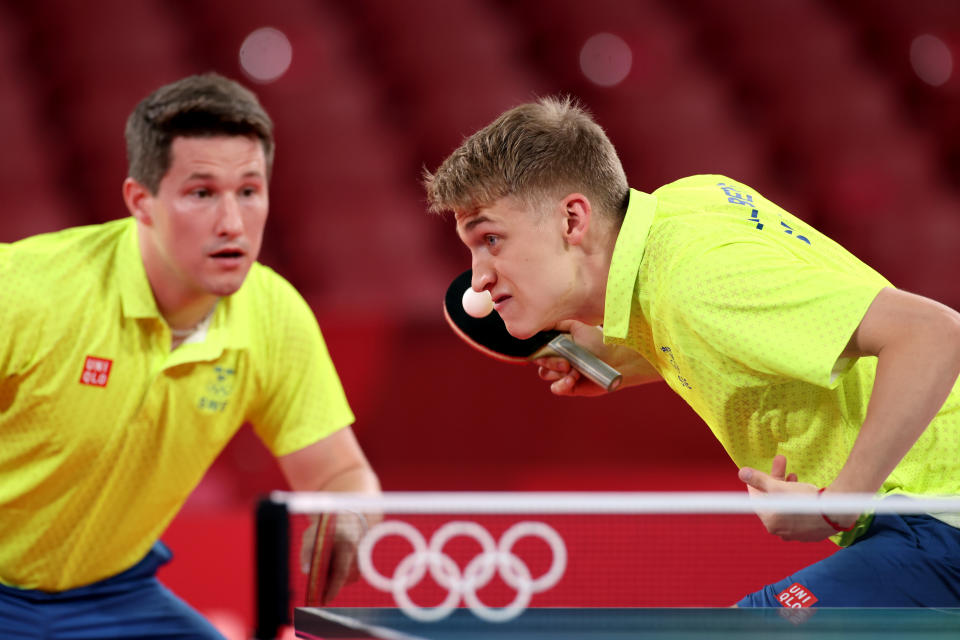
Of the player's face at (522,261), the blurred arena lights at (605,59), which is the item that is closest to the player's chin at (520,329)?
the player's face at (522,261)

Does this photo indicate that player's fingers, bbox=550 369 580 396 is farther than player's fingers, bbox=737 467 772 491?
Yes

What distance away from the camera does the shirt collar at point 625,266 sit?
1.91 meters

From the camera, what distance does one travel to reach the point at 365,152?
16.1 ft

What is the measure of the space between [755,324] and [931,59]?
4.79m

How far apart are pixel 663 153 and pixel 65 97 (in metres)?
2.75

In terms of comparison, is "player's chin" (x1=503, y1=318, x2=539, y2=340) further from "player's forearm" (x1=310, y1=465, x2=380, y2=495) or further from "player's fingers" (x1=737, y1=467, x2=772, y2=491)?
"player's forearm" (x1=310, y1=465, x2=380, y2=495)

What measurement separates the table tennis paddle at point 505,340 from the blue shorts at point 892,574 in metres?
0.54

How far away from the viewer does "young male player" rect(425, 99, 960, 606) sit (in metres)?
1.60

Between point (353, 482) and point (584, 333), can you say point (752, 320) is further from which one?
point (353, 482)

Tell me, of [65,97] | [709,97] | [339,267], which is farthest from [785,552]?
[65,97]

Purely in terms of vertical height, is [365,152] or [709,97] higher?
[709,97]

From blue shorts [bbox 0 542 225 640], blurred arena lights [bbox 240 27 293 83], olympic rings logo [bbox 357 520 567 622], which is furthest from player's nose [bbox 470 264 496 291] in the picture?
blurred arena lights [bbox 240 27 293 83]

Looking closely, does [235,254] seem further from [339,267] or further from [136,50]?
[136,50]

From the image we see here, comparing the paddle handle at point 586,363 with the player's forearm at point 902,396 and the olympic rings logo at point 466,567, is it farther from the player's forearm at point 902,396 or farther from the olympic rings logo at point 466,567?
the player's forearm at point 902,396
